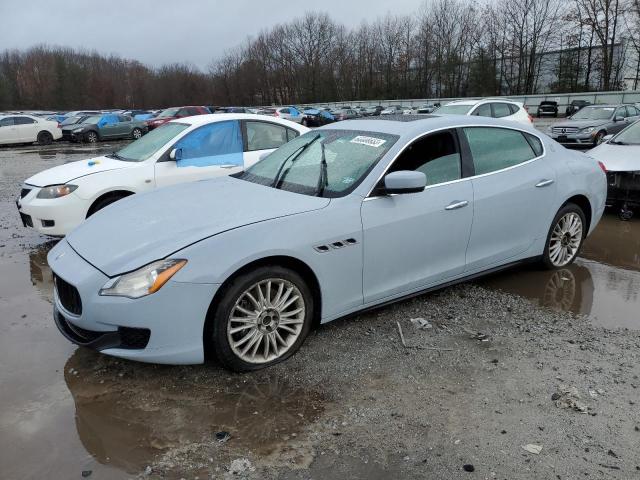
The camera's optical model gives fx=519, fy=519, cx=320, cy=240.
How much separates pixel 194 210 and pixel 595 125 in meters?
16.5

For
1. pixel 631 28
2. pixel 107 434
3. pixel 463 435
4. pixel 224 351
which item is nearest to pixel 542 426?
pixel 463 435

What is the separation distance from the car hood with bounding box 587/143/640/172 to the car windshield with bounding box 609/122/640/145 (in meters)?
0.19

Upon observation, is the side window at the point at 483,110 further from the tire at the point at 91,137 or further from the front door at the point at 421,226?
the tire at the point at 91,137

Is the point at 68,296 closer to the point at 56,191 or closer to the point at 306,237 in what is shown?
the point at 306,237

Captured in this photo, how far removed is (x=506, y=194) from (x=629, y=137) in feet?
17.8

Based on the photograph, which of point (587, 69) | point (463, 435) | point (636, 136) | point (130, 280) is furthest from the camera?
point (587, 69)

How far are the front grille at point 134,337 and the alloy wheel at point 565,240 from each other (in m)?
3.90

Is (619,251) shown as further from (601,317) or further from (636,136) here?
(636,136)

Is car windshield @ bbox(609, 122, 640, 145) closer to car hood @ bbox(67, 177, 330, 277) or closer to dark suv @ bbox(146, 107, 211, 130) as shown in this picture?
car hood @ bbox(67, 177, 330, 277)

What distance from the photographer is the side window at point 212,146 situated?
6.78 metres

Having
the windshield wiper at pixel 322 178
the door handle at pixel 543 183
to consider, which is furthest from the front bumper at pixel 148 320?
the door handle at pixel 543 183

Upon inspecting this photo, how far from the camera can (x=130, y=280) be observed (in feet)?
10.2

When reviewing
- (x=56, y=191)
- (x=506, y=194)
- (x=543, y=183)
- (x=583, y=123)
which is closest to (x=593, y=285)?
(x=543, y=183)

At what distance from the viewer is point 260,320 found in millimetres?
3402
